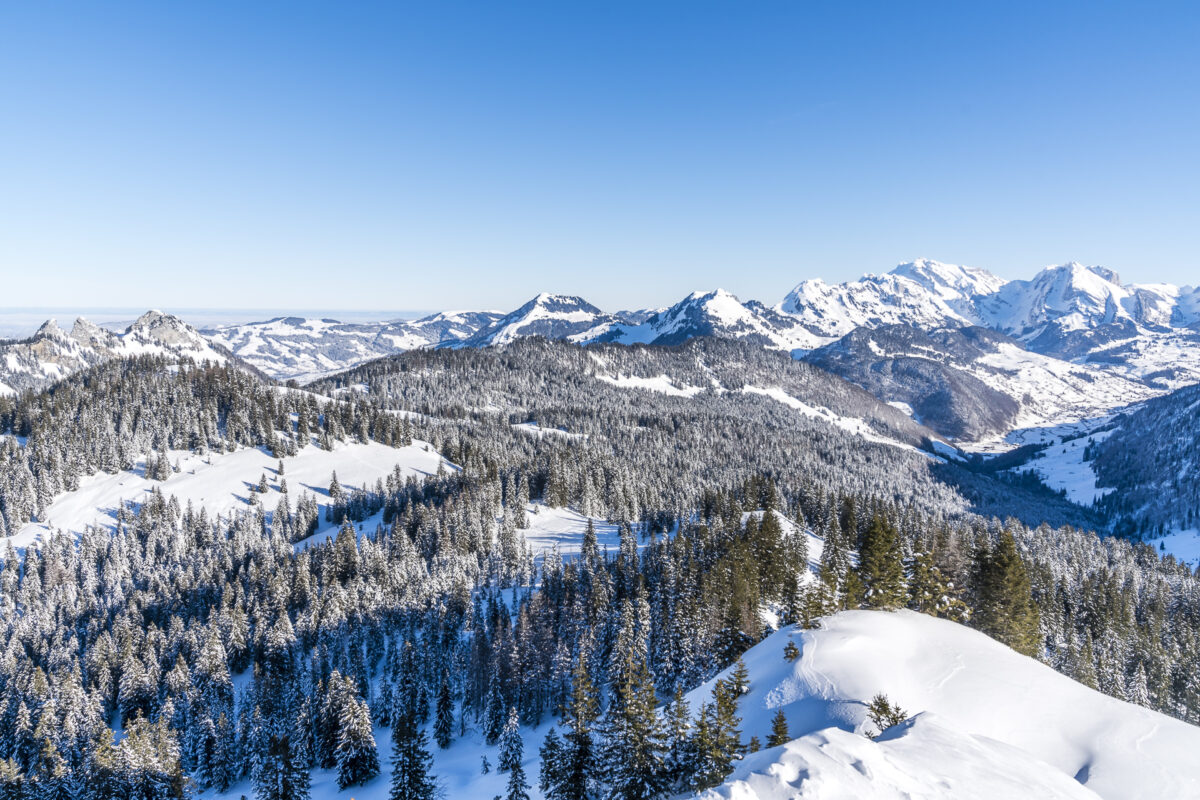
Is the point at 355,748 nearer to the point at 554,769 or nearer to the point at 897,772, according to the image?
the point at 554,769

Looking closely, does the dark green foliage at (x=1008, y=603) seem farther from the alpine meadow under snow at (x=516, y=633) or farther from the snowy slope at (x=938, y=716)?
the snowy slope at (x=938, y=716)

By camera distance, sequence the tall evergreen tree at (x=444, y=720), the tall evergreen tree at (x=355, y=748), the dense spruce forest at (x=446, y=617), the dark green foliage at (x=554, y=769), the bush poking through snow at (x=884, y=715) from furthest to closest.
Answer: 1. the tall evergreen tree at (x=444, y=720)
2. the tall evergreen tree at (x=355, y=748)
3. the dense spruce forest at (x=446, y=617)
4. the dark green foliage at (x=554, y=769)
5. the bush poking through snow at (x=884, y=715)

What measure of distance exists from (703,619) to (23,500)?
155 metres

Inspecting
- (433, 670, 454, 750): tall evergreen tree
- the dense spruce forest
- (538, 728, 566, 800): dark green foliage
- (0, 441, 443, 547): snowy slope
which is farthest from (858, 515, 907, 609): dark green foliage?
(0, 441, 443, 547): snowy slope

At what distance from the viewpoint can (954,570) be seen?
5984 centimetres

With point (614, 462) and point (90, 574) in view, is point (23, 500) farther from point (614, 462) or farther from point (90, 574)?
point (614, 462)

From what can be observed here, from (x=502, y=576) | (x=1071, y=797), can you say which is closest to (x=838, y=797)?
(x=1071, y=797)

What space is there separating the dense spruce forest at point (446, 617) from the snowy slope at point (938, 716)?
14.8 ft

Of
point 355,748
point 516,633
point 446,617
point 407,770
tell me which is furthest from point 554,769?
point 446,617

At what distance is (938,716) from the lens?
2788 cm

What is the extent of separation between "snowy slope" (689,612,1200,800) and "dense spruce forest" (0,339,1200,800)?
4.51m

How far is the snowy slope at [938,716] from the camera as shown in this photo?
19.4 metres

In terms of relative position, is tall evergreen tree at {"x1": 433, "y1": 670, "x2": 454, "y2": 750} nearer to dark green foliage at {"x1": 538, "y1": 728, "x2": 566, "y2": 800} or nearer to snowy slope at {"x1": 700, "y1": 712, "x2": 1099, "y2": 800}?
dark green foliage at {"x1": 538, "y1": 728, "x2": 566, "y2": 800}

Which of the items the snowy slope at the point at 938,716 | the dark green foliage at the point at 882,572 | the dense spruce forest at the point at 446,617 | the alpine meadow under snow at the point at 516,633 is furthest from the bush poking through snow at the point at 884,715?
the dark green foliage at the point at 882,572
